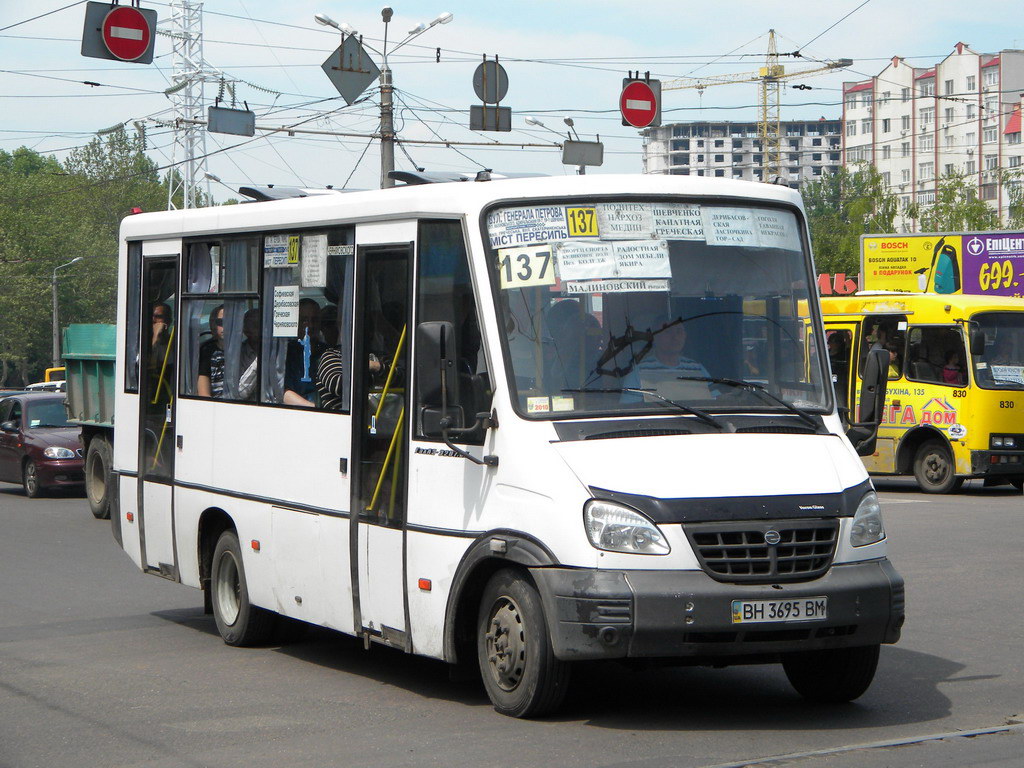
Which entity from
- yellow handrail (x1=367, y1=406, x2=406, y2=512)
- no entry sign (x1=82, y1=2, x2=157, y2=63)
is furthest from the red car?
yellow handrail (x1=367, y1=406, x2=406, y2=512)

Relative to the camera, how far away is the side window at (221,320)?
375 inches

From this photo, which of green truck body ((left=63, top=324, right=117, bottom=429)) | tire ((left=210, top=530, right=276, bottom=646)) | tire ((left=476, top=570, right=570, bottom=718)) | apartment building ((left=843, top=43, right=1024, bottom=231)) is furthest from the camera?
apartment building ((left=843, top=43, right=1024, bottom=231))

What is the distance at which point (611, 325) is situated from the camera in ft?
23.9

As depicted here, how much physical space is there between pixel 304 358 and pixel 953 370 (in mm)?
15034

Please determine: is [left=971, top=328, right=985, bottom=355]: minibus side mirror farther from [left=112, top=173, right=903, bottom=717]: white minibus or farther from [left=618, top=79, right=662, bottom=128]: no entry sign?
[left=112, top=173, right=903, bottom=717]: white minibus

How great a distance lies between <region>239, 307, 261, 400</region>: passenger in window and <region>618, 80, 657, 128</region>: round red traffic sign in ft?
51.6

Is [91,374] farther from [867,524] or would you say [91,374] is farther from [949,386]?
[867,524]

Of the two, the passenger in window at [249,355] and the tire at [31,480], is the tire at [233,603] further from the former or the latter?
the tire at [31,480]

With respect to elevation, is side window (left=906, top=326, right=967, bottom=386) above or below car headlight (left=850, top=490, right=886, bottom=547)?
above

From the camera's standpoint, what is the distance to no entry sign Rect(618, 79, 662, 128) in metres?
24.6

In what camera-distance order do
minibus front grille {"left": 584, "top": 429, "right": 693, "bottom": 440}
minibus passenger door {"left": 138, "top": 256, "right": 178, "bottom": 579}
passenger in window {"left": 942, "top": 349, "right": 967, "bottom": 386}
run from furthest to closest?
passenger in window {"left": 942, "top": 349, "right": 967, "bottom": 386} < minibus passenger door {"left": 138, "top": 256, "right": 178, "bottom": 579} < minibus front grille {"left": 584, "top": 429, "right": 693, "bottom": 440}

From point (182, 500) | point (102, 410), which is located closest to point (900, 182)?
point (102, 410)

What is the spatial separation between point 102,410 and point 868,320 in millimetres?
10849

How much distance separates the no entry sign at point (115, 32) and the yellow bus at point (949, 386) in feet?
35.1
